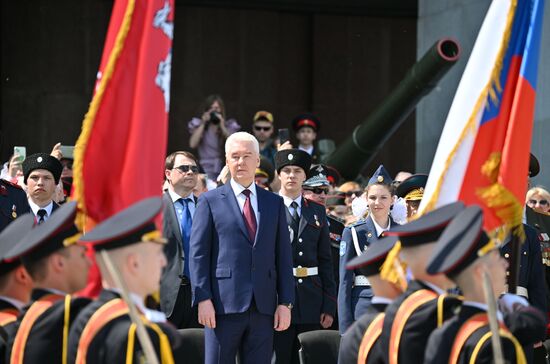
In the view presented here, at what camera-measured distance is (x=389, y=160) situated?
685 inches

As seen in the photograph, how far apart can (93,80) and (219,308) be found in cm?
914

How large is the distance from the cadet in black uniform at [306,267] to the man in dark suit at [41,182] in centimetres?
171

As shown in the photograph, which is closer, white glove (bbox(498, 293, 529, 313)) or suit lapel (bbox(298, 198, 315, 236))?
white glove (bbox(498, 293, 529, 313))

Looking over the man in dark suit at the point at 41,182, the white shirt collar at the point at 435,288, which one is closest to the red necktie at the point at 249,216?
the man in dark suit at the point at 41,182

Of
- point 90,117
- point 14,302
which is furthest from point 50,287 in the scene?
point 90,117

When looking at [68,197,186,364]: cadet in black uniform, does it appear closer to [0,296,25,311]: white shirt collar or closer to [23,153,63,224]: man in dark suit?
[0,296,25,311]: white shirt collar

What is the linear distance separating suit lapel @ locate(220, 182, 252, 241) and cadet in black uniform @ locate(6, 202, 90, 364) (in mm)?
2814

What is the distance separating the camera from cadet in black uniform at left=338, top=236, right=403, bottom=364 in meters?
5.12

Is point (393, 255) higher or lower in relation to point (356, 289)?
higher

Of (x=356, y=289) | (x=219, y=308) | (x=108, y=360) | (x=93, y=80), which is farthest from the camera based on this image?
(x=93, y=80)

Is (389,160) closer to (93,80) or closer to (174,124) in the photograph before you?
(174,124)

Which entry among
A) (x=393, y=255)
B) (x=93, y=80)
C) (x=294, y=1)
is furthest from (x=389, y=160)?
(x=393, y=255)

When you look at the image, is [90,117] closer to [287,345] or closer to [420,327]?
[420,327]

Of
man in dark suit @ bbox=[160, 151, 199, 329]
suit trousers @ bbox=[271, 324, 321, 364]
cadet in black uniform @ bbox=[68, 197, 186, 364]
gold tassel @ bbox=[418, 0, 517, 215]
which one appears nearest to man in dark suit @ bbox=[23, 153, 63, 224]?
man in dark suit @ bbox=[160, 151, 199, 329]
